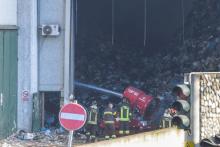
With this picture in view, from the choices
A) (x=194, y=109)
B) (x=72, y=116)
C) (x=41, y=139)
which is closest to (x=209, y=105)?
(x=72, y=116)

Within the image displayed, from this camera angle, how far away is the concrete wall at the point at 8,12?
69.9ft

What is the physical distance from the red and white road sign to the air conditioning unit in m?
11.4

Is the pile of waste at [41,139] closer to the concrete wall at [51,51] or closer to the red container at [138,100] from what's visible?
the concrete wall at [51,51]

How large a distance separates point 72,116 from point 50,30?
11.5 meters

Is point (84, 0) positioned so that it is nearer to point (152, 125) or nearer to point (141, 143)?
point (152, 125)

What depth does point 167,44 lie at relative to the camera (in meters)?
28.8

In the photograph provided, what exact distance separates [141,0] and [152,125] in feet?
28.8

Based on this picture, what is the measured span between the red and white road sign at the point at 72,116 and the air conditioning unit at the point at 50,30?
11.4 meters

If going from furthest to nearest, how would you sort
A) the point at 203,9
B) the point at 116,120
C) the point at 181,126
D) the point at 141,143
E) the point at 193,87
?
the point at 203,9, the point at 116,120, the point at 141,143, the point at 193,87, the point at 181,126

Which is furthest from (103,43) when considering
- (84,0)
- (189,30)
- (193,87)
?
(193,87)

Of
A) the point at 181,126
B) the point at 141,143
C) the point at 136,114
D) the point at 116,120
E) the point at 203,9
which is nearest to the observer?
the point at 181,126

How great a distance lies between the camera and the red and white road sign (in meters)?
10.7

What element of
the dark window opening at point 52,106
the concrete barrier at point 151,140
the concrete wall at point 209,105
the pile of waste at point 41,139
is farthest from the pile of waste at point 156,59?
the concrete barrier at point 151,140

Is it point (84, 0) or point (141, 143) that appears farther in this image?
point (84, 0)
